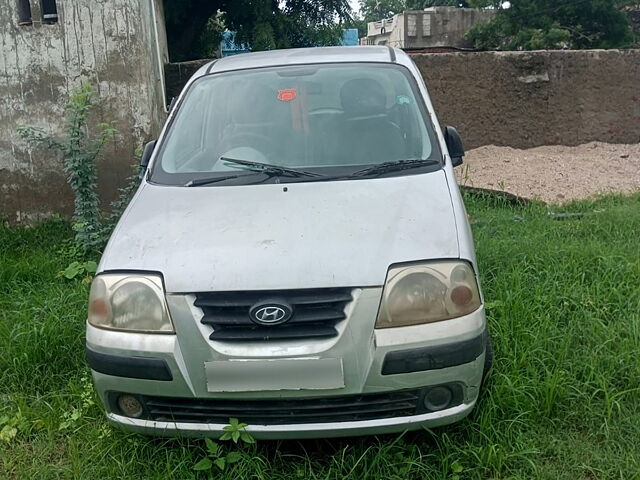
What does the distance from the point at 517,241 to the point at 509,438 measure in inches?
79.3

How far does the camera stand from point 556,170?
20.6 feet

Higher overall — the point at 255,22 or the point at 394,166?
the point at 255,22

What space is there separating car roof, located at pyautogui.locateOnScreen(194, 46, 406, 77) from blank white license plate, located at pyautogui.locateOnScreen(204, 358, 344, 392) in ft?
5.97

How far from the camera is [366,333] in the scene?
2.00 metres

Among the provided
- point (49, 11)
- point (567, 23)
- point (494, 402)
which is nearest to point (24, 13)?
point (49, 11)

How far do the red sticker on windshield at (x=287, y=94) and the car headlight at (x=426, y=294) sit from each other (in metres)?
1.37

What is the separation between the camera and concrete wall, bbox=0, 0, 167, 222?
5121 mm

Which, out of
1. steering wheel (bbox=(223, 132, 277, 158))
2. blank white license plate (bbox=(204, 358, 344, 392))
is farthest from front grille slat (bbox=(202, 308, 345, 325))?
steering wheel (bbox=(223, 132, 277, 158))

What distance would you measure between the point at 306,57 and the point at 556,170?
3840mm

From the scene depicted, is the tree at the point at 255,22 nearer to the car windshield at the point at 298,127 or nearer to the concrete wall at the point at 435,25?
the car windshield at the point at 298,127

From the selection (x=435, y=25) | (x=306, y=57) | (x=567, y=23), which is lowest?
(x=306, y=57)

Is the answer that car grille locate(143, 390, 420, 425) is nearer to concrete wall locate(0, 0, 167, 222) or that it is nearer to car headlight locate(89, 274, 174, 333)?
car headlight locate(89, 274, 174, 333)

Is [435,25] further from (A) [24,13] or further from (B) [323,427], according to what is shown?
(B) [323,427]

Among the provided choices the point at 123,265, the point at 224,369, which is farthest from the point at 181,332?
the point at 123,265
